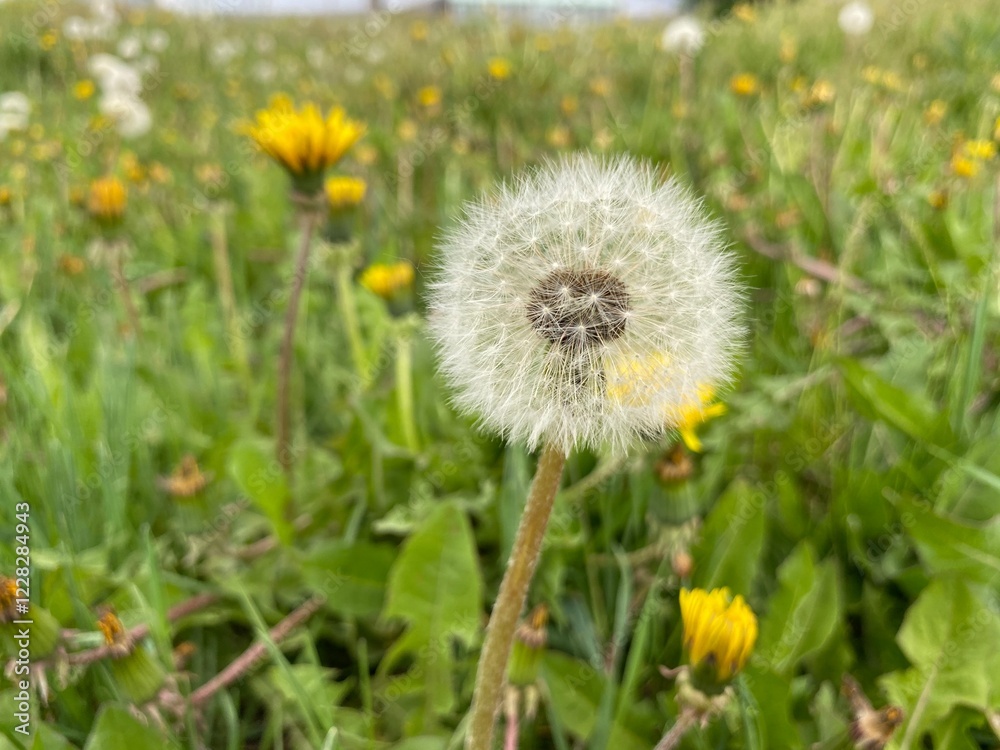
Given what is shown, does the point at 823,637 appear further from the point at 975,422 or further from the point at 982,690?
the point at 975,422

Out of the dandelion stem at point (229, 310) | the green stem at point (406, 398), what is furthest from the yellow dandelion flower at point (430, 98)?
the green stem at point (406, 398)

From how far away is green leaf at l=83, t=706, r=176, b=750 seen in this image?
3.48 ft

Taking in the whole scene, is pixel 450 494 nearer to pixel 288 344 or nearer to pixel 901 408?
pixel 288 344

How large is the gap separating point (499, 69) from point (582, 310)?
3.62m

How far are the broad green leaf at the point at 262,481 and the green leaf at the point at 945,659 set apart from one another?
43.7 inches

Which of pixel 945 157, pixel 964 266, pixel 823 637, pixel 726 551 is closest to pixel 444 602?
pixel 726 551

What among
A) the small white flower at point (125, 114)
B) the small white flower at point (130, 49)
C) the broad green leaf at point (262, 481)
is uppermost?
the small white flower at point (130, 49)

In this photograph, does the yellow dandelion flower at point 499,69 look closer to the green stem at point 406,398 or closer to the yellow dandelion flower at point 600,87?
the yellow dandelion flower at point 600,87

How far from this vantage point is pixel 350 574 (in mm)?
1438

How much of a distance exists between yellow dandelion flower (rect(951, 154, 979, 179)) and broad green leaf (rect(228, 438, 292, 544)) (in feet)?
6.57

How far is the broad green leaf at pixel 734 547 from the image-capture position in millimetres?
1404

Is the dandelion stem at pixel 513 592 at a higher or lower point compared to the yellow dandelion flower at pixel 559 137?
lower

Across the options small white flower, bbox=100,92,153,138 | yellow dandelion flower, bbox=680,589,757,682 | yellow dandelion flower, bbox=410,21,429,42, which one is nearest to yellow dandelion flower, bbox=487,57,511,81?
small white flower, bbox=100,92,153,138

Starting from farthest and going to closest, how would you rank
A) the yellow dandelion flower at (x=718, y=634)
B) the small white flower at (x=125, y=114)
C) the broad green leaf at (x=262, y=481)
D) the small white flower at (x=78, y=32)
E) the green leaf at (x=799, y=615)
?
the small white flower at (x=78, y=32) → the small white flower at (x=125, y=114) → the broad green leaf at (x=262, y=481) → the green leaf at (x=799, y=615) → the yellow dandelion flower at (x=718, y=634)
